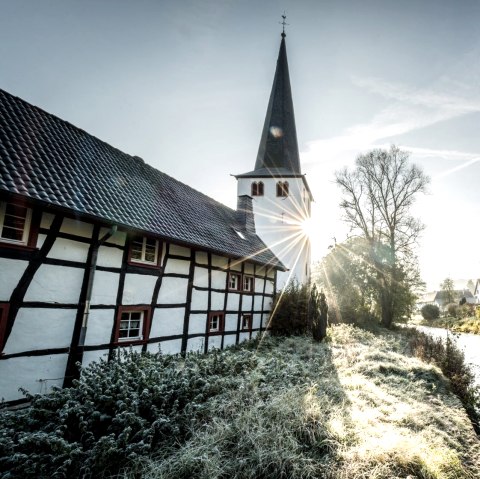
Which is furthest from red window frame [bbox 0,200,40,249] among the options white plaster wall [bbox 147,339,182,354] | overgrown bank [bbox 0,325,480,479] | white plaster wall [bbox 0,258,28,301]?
white plaster wall [bbox 147,339,182,354]

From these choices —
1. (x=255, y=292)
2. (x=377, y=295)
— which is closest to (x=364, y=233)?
(x=377, y=295)

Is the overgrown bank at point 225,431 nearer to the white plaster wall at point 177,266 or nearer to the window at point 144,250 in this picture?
the window at point 144,250

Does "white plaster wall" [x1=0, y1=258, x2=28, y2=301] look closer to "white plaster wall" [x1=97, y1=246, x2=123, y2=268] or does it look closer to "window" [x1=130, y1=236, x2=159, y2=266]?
"white plaster wall" [x1=97, y1=246, x2=123, y2=268]

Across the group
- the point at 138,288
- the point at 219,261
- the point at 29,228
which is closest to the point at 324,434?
the point at 138,288

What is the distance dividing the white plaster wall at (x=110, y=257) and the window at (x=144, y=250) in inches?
14.6

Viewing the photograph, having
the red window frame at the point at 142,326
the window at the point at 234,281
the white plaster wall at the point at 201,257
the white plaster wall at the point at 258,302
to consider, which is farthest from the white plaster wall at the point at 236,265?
the red window frame at the point at 142,326

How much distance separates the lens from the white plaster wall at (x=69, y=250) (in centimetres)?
634

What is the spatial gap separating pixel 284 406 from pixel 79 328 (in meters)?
4.57

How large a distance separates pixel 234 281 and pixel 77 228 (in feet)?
23.2

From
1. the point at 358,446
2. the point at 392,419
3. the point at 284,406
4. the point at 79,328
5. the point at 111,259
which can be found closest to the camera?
the point at 358,446

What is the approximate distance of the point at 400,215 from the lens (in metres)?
22.8

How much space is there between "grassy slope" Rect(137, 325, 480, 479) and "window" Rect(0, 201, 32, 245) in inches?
183

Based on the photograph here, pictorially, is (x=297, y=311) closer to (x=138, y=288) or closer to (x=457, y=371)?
(x=457, y=371)

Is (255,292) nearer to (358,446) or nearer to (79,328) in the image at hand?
(79,328)
